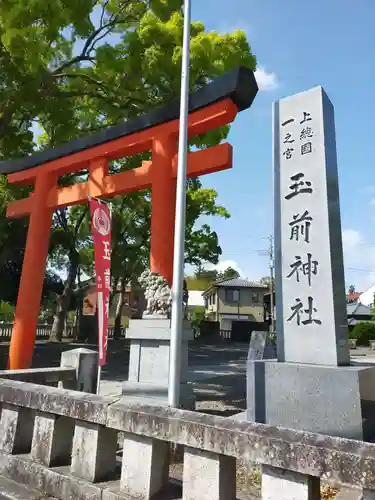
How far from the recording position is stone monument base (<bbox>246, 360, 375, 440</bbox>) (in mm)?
3945

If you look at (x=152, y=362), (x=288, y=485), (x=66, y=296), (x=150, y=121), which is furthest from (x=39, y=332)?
(x=288, y=485)

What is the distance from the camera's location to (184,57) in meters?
6.52

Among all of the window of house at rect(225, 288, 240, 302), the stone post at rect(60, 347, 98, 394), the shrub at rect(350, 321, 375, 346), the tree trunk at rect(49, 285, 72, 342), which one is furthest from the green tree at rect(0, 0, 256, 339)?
the window of house at rect(225, 288, 240, 302)

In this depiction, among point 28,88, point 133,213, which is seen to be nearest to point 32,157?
point 28,88

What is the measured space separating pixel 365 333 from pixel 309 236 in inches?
1157

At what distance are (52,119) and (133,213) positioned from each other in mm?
12219

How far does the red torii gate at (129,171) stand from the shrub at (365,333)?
27.4 metres

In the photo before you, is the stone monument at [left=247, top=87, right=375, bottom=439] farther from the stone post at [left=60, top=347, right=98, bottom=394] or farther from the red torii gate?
Answer: the stone post at [left=60, top=347, right=98, bottom=394]

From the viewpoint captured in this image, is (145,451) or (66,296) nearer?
(145,451)

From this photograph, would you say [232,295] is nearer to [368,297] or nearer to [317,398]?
[368,297]

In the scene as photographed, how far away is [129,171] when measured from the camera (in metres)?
8.49

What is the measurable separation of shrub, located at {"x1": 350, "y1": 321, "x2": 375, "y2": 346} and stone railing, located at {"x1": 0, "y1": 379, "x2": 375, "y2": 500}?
31.5m

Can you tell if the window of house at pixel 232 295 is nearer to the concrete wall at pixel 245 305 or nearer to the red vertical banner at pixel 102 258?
the concrete wall at pixel 245 305

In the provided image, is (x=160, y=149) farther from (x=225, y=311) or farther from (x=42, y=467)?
(x=225, y=311)
